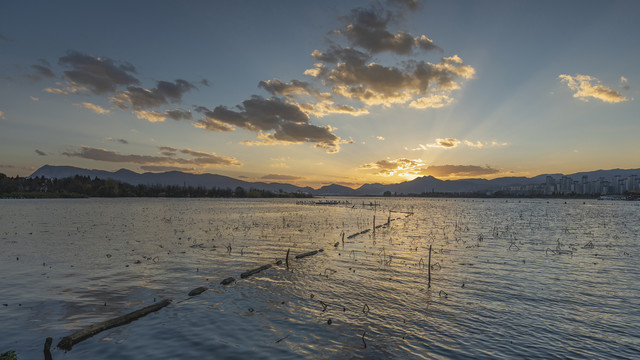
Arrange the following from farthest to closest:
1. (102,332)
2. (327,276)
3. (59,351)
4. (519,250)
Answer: (519,250) → (327,276) → (102,332) → (59,351)

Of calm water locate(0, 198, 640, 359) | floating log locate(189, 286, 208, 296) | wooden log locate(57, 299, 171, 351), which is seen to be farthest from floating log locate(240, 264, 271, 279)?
A: wooden log locate(57, 299, 171, 351)

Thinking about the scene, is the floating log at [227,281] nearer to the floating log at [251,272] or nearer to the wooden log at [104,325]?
the floating log at [251,272]

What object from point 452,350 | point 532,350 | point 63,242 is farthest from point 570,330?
point 63,242

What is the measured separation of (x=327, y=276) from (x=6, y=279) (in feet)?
68.3

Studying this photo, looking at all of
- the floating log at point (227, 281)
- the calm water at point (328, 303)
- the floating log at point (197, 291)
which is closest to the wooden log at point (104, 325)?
the calm water at point (328, 303)

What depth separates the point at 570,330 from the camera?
13242 millimetres

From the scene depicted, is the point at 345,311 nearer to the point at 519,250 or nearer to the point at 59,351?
the point at 59,351

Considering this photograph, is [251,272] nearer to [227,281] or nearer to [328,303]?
[227,281]

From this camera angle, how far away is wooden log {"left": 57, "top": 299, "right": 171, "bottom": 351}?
10922mm

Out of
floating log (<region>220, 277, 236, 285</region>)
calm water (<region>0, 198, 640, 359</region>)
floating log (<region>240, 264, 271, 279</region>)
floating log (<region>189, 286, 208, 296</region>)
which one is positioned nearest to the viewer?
calm water (<region>0, 198, 640, 359</region>)

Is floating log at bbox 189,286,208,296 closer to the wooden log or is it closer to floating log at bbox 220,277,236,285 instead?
floating log at bbox 220,277,236,285

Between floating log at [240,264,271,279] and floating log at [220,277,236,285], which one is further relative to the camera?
floating log at [240,264,271,279]

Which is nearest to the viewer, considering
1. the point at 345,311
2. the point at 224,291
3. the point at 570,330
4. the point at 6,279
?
the point at 570,330

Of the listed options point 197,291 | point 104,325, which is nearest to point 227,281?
point 197,291
